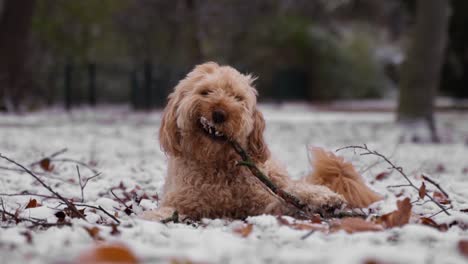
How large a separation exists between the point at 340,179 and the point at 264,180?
2.42 feet

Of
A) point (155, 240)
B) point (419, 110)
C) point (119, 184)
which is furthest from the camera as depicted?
point (419, 110)

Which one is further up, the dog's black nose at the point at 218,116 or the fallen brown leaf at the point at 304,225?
the dog's black nose at the point at 218,116

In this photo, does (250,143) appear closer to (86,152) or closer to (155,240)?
(155,240)

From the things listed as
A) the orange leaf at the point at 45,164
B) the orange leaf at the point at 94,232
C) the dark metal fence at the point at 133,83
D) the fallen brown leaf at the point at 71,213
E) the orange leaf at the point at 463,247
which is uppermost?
A: the orange leaf at the point at 463,247

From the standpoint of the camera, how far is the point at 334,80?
33.9 metres

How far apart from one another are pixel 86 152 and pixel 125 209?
4.69 metres

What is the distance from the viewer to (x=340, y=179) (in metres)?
4.68

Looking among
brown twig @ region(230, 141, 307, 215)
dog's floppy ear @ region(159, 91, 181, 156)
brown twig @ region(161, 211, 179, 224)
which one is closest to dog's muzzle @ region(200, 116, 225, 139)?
brown twig @ region(230, 141, 307, 215)

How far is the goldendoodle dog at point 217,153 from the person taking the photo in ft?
13.3

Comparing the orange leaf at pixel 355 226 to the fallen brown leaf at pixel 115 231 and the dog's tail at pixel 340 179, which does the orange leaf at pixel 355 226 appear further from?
the dog's tail at pixel 340 179

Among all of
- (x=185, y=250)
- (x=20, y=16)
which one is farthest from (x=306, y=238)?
(x=20, y=16)

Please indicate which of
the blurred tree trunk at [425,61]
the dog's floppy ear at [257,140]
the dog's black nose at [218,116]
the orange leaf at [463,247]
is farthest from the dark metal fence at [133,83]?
the orange leaf at [463,247]

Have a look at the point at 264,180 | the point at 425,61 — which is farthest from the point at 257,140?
the point at 425,61

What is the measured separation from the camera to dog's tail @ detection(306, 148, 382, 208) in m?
4.69
